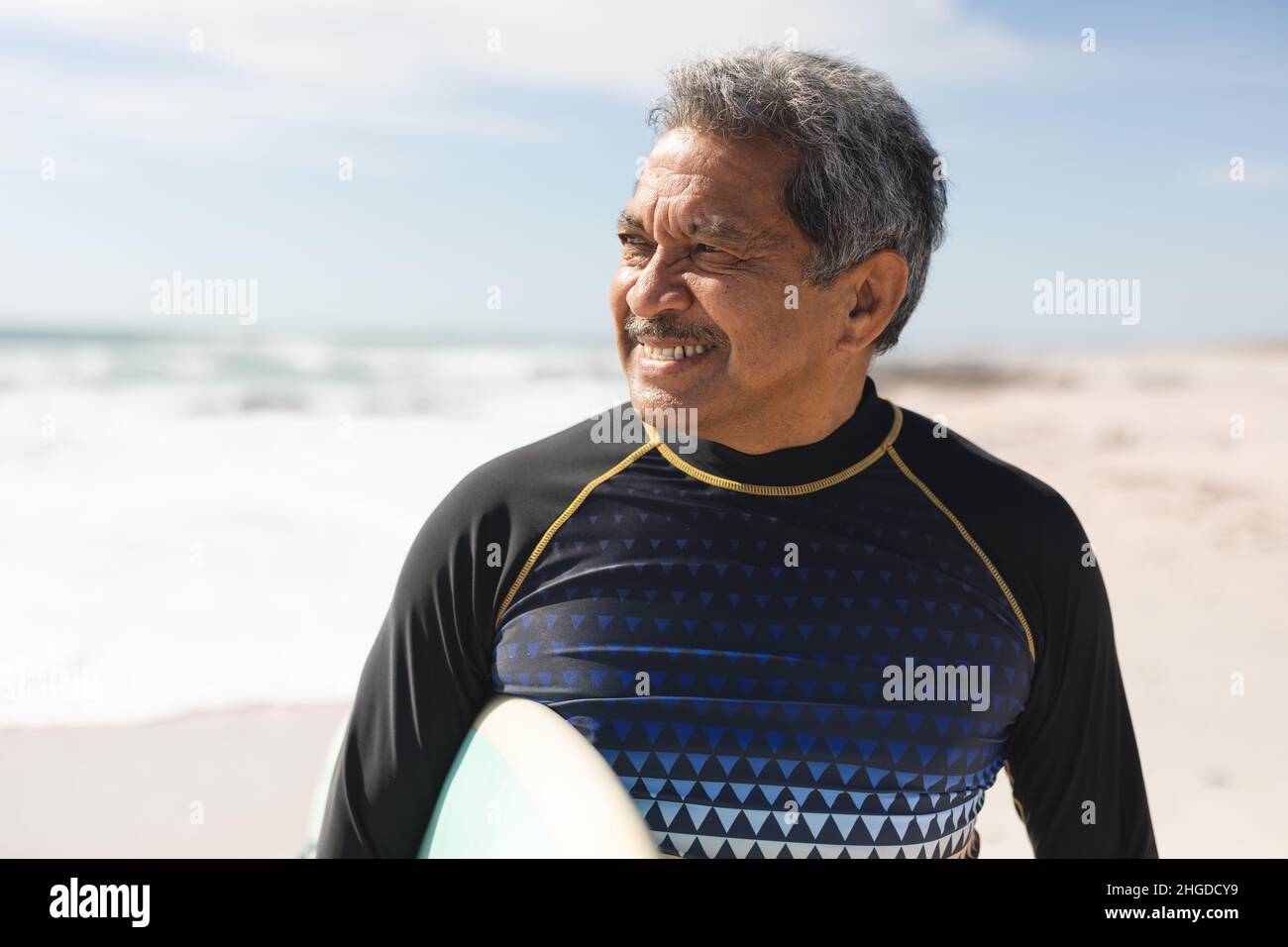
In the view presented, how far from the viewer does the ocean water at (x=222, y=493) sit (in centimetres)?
689

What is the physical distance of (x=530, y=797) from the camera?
1501 mm

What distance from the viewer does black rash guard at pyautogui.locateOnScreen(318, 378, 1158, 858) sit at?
1575 millimetres

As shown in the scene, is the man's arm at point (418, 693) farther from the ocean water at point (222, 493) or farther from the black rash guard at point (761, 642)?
the ocean water at point (222, 493)

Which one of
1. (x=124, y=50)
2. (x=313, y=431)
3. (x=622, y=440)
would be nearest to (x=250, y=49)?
(x=124, y=50)

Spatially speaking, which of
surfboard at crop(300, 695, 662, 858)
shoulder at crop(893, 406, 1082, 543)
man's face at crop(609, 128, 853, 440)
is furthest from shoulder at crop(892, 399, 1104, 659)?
surfboard at crop(300, 695, 662, 858)

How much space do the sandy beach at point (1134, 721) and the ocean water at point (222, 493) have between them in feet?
0.69

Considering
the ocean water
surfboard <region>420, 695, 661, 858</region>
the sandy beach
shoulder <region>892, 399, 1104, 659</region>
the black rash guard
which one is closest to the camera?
surfboard <region>420, 695, 661, 858</region>

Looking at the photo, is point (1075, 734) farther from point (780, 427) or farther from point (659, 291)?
point (659, 291)

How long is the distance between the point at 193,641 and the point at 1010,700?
661cm

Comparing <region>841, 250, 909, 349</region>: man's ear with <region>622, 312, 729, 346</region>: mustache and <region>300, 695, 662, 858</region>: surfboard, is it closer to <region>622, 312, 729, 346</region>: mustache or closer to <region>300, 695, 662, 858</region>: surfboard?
<region>622, 312, 729, 346</region>: mustache

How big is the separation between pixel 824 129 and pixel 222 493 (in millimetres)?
11762

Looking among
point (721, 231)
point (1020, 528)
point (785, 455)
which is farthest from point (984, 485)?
point (721, 231)

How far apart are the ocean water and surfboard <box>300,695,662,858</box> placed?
15.2ft

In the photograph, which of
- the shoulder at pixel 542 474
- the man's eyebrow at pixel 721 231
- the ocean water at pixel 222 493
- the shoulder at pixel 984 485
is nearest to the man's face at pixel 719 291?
the man's eyebrow at pixel 721 231
